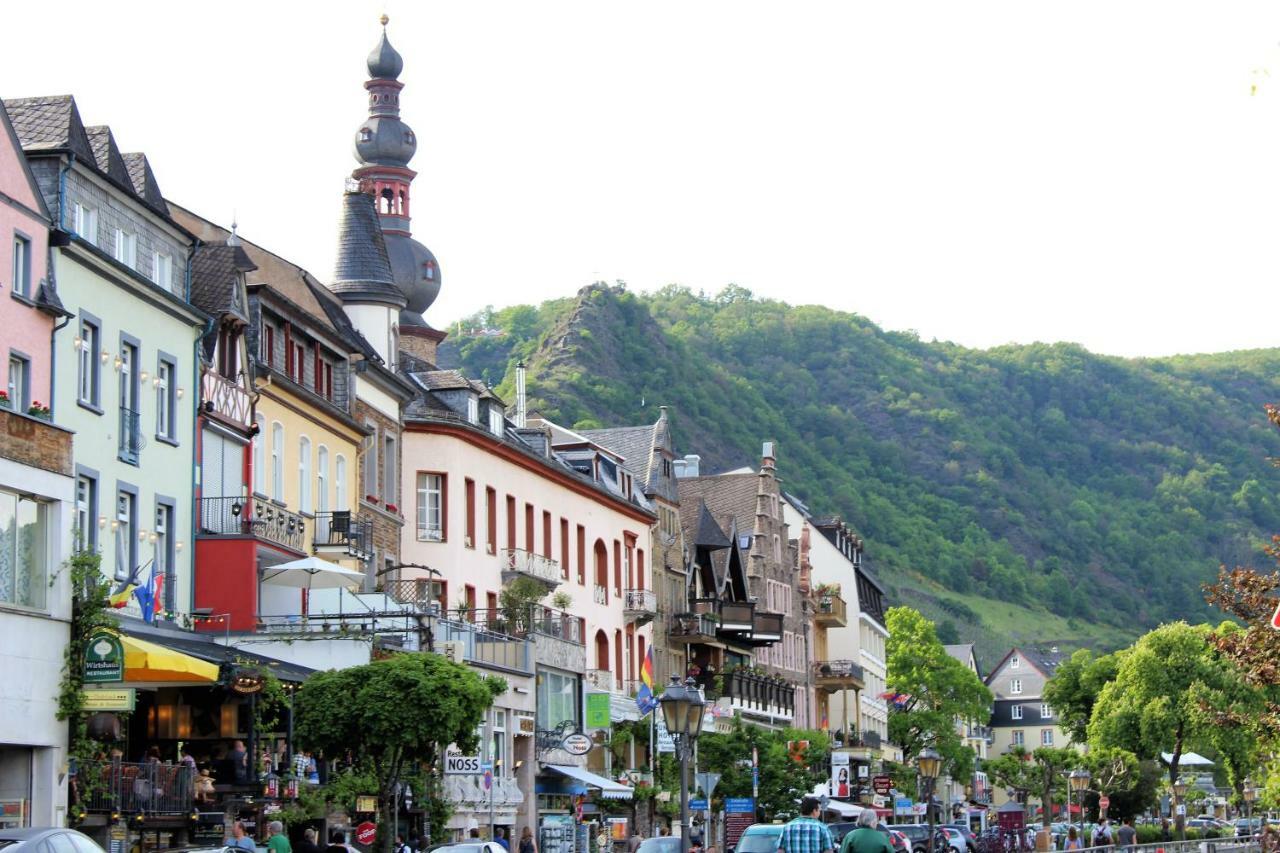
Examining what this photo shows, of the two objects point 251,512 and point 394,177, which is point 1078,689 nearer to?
point 394,177

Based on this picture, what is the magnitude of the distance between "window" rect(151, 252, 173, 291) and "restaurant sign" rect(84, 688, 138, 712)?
33.9 feet

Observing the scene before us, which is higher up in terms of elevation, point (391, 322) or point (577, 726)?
point (391, 322)

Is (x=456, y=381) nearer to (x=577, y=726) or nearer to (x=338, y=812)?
(x=577, y=726)

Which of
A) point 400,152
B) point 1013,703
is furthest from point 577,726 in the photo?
point 1013,703

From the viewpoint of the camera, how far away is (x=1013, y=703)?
169m

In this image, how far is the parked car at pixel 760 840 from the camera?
108ft

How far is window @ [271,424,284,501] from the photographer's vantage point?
Result: 4209cm

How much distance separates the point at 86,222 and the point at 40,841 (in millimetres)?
18330

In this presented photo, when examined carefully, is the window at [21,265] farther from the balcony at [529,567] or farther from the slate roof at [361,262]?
the balcony at [529,567]

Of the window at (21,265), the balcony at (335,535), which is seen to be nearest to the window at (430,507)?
the balcony at (335,535)

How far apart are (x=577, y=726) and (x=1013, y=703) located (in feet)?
393

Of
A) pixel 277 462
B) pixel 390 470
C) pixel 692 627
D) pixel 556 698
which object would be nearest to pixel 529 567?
pixel 556 698

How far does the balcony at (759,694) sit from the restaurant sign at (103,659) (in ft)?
164

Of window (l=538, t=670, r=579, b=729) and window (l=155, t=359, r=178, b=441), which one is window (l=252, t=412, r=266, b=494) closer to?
window (l=155, t=359, r=178, b=441)
